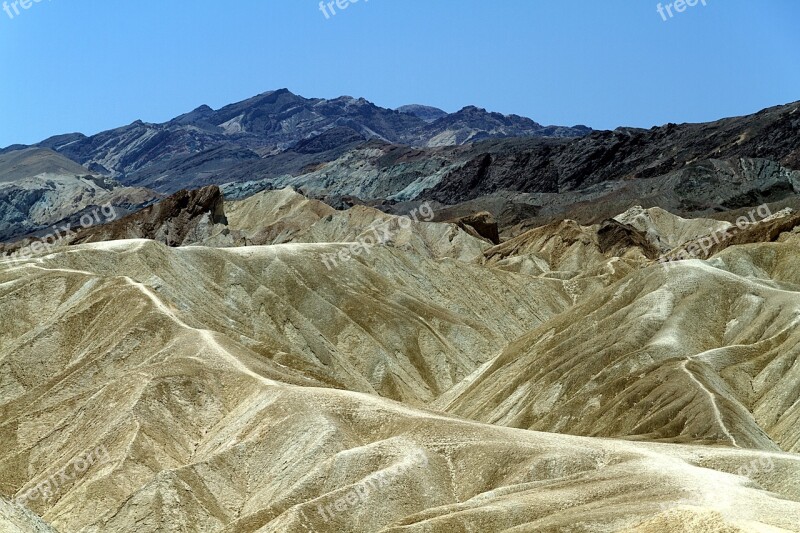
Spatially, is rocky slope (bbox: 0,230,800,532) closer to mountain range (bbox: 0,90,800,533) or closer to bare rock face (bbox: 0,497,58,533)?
mountain range (bbox: 0,90,800,533)

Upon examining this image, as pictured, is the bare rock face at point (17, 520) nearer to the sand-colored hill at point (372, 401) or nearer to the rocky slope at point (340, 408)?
the sand-colored hill at point (372, 401)

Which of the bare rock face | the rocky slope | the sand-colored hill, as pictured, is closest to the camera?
the bare rock face

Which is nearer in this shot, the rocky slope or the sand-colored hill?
the rocky slope

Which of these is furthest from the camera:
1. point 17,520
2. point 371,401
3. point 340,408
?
point 371,401

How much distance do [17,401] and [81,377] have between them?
5.59 meters

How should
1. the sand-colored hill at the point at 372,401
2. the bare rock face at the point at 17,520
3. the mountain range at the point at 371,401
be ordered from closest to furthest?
the bare rock face at the point at 17,520, the mountain range at the point at 371,401, the sand-colored hill at the point at 372,401

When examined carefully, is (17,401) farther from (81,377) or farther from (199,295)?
(199,295)

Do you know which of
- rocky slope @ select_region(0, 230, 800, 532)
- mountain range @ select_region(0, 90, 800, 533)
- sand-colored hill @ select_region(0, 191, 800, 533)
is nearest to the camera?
rocky slope @ select_region(0, 230, 800, 532)

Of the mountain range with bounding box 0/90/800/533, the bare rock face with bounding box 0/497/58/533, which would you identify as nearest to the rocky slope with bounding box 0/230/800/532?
the mountain range with bounding box 0/90/800/533

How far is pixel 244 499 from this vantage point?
71500 mm

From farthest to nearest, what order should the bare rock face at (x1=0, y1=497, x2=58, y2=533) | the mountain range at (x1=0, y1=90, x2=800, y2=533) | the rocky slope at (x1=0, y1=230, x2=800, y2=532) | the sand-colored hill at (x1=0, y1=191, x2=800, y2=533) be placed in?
the sand-colored hill at (x1=0, y1=191, x2=800, y2=533)
the mountain range at (x1=0, y1=90, x2=800, y2=533)
the rocky slope at (x1=0, y1=230, x2=800, y2=532)
the bare rock face at (x1=0, y1=497, x2=58, y2=533)

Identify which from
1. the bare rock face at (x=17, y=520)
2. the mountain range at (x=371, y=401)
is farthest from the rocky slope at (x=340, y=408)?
the bare rock face at (x=17, y=520)

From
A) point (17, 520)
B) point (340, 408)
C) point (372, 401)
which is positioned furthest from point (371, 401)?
point (17, 520)

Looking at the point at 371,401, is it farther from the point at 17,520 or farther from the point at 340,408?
the point at 17,520
